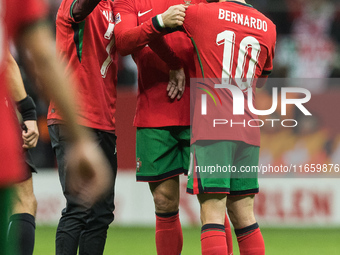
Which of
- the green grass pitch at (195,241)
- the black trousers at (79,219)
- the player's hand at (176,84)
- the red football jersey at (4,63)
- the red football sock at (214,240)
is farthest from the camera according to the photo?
the green grass pitch at (195,241)

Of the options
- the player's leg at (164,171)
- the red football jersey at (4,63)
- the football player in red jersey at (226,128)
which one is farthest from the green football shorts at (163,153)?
the red football jersey at (4,63)

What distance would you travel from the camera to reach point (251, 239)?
295cm

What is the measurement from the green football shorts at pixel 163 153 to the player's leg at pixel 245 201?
414 mm

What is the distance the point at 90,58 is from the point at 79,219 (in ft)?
2.81

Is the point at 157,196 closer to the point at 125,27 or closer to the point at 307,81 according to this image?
the point at 125,27

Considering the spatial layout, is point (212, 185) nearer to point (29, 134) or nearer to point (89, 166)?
point (29, 134)

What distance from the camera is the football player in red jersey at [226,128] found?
9.16ft

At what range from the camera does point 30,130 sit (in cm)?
302

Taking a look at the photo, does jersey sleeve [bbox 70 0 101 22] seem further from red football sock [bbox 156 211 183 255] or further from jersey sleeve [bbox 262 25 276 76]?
red football sock [bbox 156 211 183 255]

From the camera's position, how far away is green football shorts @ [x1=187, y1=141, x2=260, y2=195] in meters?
2.77

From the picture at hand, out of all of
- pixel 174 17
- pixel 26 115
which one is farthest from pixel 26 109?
pixel 174 17

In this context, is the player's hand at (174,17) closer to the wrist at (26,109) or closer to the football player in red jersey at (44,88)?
the wrist at (26,109)

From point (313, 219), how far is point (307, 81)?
6.31ft

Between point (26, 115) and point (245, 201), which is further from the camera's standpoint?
point (26, 115)
